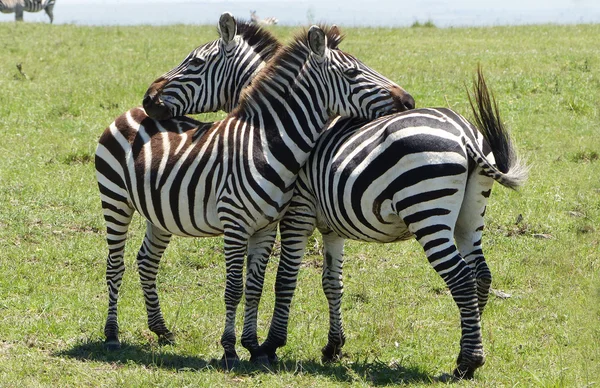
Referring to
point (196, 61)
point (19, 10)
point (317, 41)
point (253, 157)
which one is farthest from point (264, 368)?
point (19, 10)

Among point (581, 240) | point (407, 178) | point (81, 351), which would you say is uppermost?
point (407, 178)

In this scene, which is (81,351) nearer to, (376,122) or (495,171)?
(376,122)

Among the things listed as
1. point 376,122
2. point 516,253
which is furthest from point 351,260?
point 376,122

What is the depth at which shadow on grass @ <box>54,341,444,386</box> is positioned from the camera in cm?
630

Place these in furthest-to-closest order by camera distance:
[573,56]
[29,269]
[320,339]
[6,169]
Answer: [573,56] < [6,169] < [29,269] < [320,339]

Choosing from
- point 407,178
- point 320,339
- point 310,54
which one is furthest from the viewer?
point 320,339

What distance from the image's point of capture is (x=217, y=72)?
779 centimetres

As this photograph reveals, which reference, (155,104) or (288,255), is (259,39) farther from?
(288,255)

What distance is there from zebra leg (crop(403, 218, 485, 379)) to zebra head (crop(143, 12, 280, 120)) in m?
2.65

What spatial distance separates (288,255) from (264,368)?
931mm

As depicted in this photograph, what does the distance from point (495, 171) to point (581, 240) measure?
13.7 ft

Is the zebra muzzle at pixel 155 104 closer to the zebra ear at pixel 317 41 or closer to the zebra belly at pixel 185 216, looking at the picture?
the zebra belly at pixel 185 216

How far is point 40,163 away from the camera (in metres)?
12.3

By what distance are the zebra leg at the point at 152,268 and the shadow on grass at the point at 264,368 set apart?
0.32 meters
